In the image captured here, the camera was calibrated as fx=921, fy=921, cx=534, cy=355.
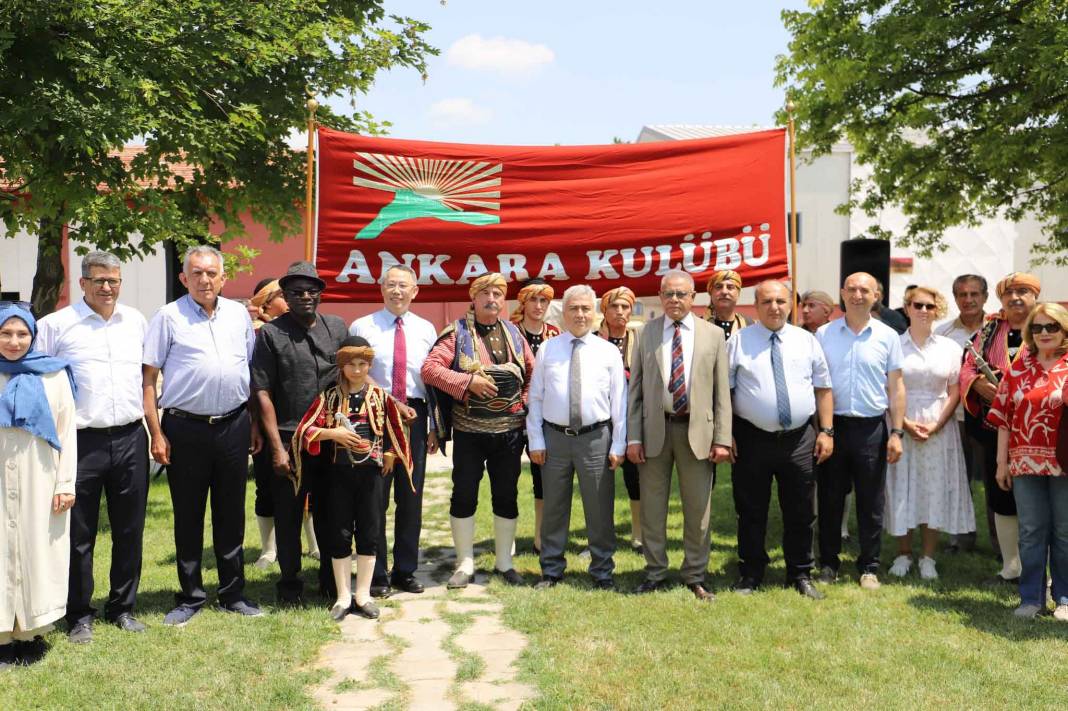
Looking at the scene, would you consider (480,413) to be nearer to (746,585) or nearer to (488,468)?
(488,468)

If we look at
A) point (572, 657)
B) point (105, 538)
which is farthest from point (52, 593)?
point (105, 538)

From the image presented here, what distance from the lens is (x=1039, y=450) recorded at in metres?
4.99

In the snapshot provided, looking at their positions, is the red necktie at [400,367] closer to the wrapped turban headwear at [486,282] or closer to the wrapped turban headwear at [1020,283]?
the wrapped turban headwear at [486,282]

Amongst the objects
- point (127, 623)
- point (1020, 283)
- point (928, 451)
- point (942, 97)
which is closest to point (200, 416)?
point (127, 623)

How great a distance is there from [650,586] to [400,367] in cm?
202

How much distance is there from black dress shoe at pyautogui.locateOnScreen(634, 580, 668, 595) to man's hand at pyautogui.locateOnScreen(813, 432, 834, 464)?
1.21 metres

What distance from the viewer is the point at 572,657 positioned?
176 inches

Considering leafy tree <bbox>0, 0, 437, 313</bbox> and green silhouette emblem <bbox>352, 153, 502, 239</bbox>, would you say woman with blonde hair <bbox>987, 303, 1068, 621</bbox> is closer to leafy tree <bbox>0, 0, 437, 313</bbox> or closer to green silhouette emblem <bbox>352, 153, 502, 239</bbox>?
green silhouette emblem <bbox>352, 153, 502, 239</bbox>

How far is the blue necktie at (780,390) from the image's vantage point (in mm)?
5379

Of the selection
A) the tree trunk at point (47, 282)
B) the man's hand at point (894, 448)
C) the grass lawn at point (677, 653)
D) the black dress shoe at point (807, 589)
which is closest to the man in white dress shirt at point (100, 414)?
the grass lawn at point (677, 653)

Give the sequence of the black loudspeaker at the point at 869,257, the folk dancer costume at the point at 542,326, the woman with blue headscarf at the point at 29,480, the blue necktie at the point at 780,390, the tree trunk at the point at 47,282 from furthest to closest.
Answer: the black loudspeaker at the point at 869,257, the tree trunk at the point at 47,282, the folk dancer costume at the point at 542,326, the blue necktie at the point at 780,390, the woman with blue headscarf at the point at 29,480

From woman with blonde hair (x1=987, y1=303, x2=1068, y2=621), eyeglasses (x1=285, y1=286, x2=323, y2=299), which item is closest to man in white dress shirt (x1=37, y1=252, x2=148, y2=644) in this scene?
eyeglasses (x1=285, y1=286, x2=323, y2=299)

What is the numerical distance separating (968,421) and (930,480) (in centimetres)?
54

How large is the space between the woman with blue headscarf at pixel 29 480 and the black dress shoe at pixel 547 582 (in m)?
2.64
